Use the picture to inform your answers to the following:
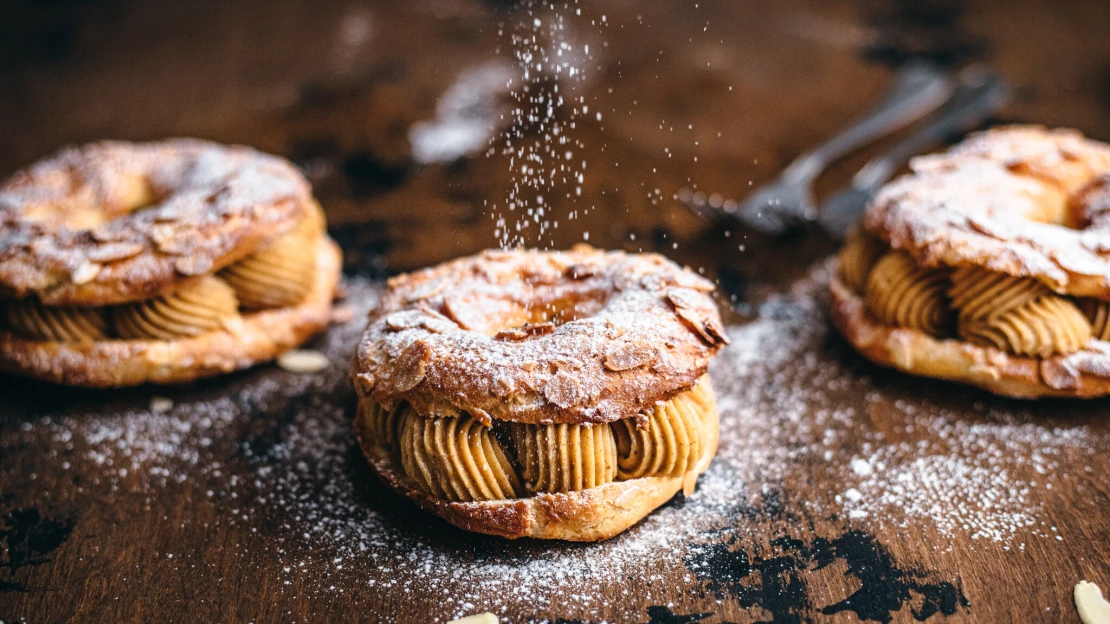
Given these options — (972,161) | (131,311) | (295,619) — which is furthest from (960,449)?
(131,311)

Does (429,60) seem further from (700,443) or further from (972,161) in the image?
(700,443)

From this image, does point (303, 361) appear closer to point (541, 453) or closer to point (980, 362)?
point (541, 453)

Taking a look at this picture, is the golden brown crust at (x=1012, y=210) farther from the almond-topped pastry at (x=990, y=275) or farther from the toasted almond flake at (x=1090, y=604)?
the toasted almond flake at (x=1090, y=604)

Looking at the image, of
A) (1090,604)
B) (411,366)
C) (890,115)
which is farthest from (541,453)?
(890,115)

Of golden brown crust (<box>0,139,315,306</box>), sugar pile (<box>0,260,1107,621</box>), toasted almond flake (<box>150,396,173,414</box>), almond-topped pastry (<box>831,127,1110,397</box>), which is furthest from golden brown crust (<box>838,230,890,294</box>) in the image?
toasted almond flake (<box>150,396,173,414</box>)

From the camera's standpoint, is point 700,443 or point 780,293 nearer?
point 700,443

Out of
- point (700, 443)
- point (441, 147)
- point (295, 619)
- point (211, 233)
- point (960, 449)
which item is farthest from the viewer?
point (441, 147)

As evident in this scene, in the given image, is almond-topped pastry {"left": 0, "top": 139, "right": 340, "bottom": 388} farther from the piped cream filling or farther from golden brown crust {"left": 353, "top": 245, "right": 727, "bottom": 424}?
the piped cream filling

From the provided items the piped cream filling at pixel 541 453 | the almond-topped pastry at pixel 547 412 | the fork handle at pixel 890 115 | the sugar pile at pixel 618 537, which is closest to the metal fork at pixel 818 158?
the fork handle at pixel 890 115
